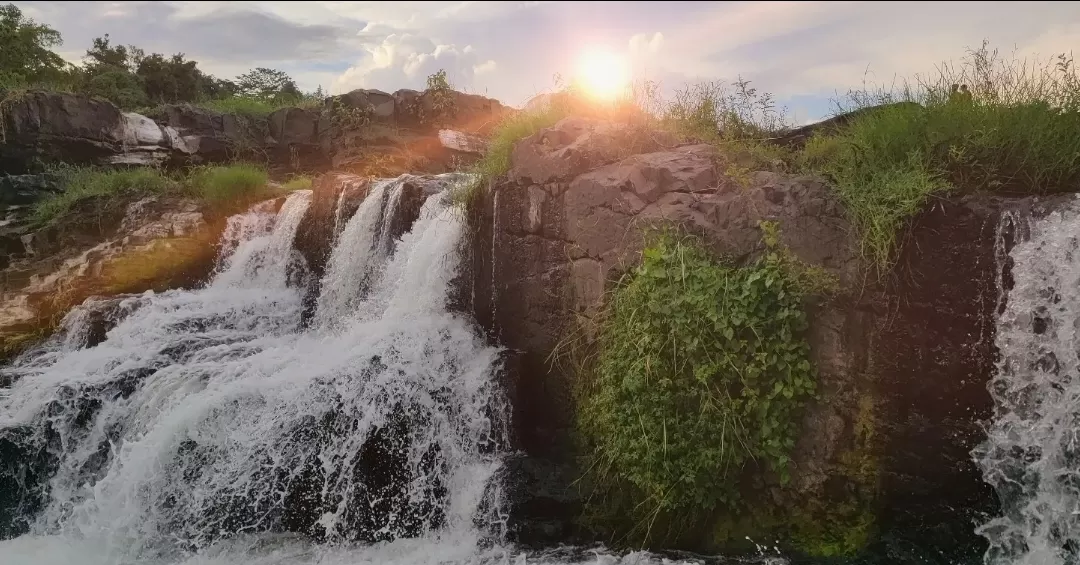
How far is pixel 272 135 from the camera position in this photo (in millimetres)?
15977

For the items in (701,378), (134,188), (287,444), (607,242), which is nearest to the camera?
(701,378)

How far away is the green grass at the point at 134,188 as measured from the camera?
1067 centimetres

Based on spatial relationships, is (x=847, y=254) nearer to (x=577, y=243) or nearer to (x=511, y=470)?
(x=577, y=243)

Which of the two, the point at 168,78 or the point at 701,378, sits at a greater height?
the point at 168,78

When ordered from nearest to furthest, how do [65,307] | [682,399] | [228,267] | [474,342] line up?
[682,399], [474,342], [65,307], [228,267]

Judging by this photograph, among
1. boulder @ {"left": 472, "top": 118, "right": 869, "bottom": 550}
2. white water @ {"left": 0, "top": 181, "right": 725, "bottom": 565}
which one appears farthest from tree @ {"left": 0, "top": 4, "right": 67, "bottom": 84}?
boulder @ {"left": 472, "top": 118, "right": 869, "bottom": 550}

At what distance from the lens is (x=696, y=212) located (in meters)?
4.86

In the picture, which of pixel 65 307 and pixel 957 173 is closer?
pixel 957 173

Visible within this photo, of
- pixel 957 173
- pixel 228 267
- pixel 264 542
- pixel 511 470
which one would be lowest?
pixel 264 542

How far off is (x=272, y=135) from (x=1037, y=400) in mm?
16193

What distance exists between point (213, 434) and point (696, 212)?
14.3 ft

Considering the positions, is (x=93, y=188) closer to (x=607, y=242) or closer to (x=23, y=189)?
(x=23, y=189)

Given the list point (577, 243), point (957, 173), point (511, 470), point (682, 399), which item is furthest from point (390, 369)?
point (957, 173)

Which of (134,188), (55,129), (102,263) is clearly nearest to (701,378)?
(102,263)
